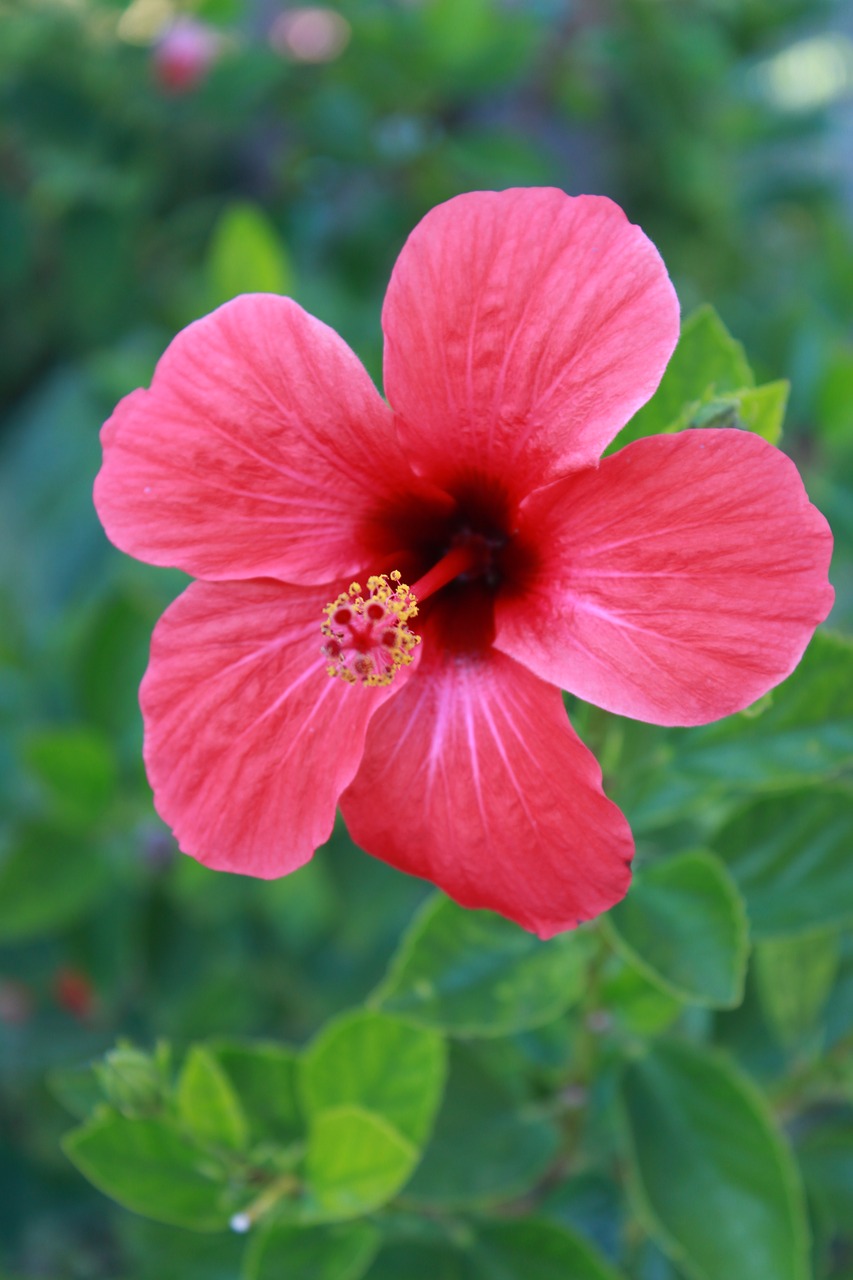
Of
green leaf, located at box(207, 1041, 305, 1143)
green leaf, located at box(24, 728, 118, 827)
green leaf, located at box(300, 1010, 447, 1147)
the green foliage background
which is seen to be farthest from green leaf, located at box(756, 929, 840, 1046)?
green leaf, located at box(24, 728, 118, 827)

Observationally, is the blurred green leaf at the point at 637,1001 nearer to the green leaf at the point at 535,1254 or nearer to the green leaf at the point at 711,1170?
the green leaf at the point at 711,1170

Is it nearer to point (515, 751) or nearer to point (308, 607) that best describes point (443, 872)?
point (515, 751)

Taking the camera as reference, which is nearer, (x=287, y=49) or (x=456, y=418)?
(x=456, y=418)

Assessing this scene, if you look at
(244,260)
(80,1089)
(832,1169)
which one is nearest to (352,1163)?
(80,1089)

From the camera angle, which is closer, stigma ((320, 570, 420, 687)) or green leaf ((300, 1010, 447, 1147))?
stigma ((320, 570, 420, 687))

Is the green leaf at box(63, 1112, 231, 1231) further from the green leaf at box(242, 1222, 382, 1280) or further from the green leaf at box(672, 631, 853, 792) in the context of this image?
the green leaf at box(672, 631, 853, 792)

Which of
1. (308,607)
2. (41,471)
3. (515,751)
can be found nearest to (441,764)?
(515,751)
